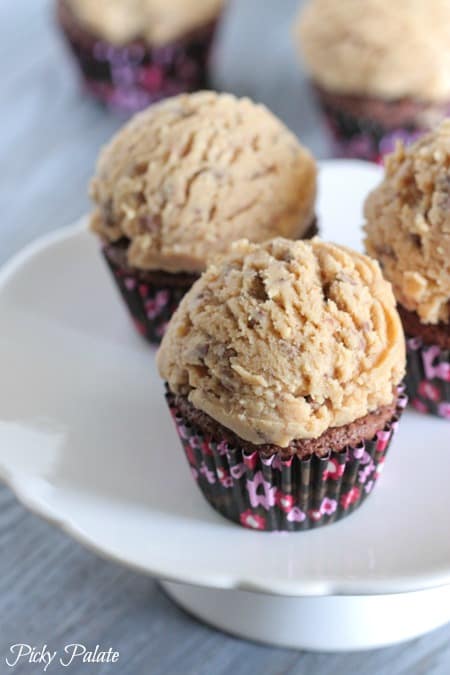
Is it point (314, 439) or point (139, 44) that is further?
point (139, 44)

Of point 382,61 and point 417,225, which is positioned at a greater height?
point 417,225

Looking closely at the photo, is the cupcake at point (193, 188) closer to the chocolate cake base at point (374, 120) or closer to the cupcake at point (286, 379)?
the cupcake at point (286, 379)

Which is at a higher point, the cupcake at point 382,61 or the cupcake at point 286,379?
the cupcake at point 286,379

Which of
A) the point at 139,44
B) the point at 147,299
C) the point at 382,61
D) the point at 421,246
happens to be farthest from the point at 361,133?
the point at 421,246

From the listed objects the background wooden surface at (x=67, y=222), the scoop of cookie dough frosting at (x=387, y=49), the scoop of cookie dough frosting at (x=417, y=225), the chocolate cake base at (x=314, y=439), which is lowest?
the background wooden surface at (x=67, y=222)

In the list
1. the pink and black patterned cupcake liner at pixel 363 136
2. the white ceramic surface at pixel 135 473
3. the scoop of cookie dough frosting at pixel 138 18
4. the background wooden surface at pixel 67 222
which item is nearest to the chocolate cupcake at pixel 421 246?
the white ceramic surface at pixel 135 473

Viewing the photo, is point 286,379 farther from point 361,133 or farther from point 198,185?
point 361,133
